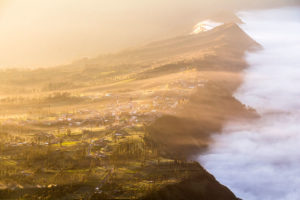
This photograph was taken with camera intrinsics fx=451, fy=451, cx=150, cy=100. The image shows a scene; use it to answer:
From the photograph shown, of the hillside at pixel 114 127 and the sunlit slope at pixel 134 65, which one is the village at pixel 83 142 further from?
the sunlit slope at pixel 134 65

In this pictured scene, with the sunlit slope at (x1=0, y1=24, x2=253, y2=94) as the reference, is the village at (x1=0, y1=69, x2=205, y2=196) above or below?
below

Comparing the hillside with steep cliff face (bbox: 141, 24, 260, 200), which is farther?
steep cliff face (bbox: 141, 24, 260, 200)

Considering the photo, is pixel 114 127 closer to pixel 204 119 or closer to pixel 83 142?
pixel 83 142

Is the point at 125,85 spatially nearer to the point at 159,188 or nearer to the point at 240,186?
the point at 240,186

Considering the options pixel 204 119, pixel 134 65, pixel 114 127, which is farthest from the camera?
pixel 134 65

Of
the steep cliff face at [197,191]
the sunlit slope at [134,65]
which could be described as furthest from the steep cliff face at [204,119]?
the sunlit slope at [134,65]

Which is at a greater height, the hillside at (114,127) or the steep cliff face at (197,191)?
the hillside at (114,127)

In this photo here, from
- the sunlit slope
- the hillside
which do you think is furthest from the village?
the sunlit slope

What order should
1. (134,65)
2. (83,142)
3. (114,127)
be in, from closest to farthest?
1. (83,142)
2. (114,127)
3. (134,65)

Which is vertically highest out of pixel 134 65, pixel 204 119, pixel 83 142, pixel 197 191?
pixel 134 65

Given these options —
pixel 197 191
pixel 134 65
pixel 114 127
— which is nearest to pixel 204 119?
pixel 114 127

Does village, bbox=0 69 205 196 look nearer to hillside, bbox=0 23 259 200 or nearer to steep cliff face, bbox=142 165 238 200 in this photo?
hillside, bbox=0 23 259 200

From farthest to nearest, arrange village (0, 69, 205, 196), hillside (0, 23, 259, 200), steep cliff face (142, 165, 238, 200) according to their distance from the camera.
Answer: village (0, 69, 205, 196) → hillside (0, 23, 259, 200) → steep cliff face (142, 165, 238, 200)
